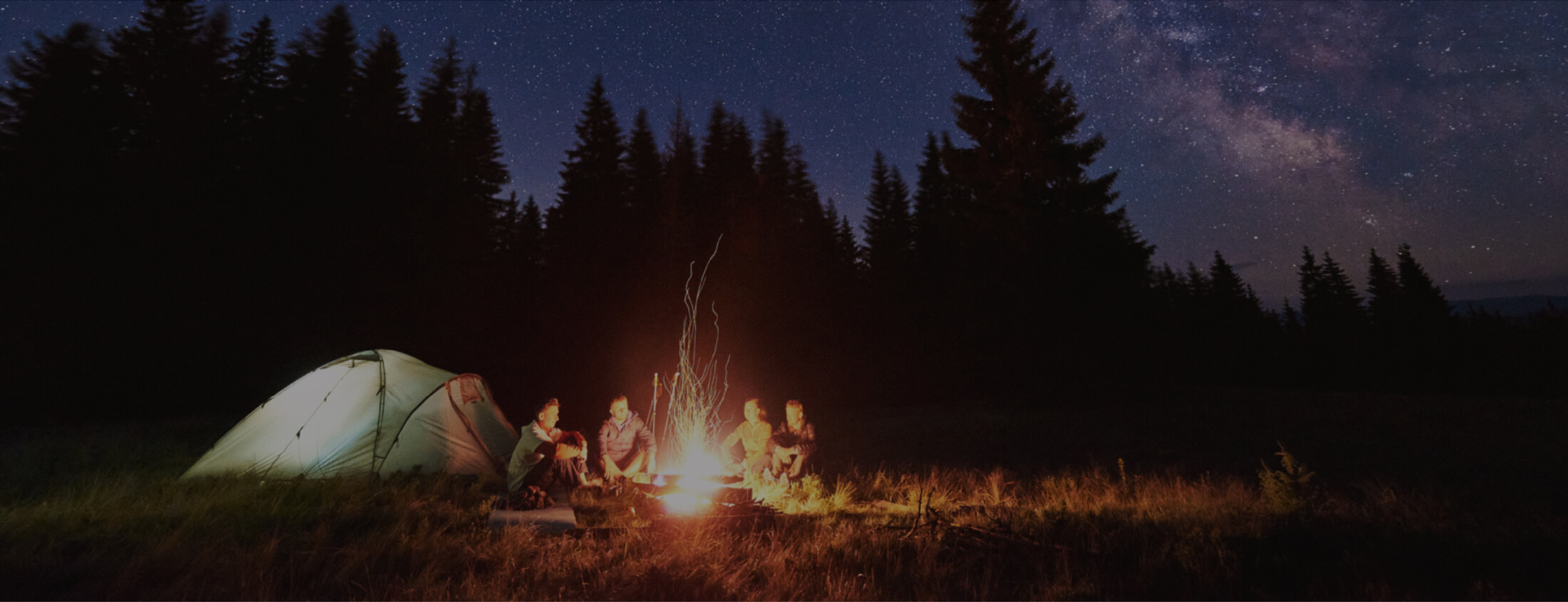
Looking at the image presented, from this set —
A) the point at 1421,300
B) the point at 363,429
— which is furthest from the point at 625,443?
the point at 1421,300

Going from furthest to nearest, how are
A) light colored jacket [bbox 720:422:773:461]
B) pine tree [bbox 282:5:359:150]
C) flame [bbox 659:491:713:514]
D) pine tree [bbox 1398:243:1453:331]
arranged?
pine tree [bbox 1398:243:1453:331] → pine tree [bbox 282:5:359:150] → light colored jacket [bbox 720:422:773:461] → flame [bbox 659:491:713:514]

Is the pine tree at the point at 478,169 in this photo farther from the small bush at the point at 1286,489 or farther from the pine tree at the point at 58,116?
the small bush at the point at 1286,489

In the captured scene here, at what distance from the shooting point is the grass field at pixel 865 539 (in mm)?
4238

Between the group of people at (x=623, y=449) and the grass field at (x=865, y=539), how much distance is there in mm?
619

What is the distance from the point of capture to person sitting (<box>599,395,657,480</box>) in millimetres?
8031

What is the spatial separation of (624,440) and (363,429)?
3.57 meters

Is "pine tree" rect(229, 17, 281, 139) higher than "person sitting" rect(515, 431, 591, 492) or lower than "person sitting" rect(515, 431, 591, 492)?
higher

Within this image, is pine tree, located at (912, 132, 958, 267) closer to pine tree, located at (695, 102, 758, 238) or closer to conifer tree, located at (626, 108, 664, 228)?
pine tree, located at (695, 102, 758, 238)

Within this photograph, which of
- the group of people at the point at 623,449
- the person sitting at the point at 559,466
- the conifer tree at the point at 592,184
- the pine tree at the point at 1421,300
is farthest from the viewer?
the pine tree at the point at 1421,300

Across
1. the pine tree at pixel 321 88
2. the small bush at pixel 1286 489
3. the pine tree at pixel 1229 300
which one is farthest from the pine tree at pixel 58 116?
the pine tree at pixel 1229 300

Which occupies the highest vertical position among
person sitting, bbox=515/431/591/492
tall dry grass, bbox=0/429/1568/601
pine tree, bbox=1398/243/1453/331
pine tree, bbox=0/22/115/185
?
pine tree, bbox=0/22/115/185

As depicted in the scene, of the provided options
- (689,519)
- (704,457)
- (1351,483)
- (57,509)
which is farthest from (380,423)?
(1351,483)

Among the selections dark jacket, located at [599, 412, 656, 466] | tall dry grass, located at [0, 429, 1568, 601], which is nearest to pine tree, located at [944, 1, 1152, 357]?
tall dry grass, located at [0, 429, 1568, 601]

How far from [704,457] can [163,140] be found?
64.3ft
